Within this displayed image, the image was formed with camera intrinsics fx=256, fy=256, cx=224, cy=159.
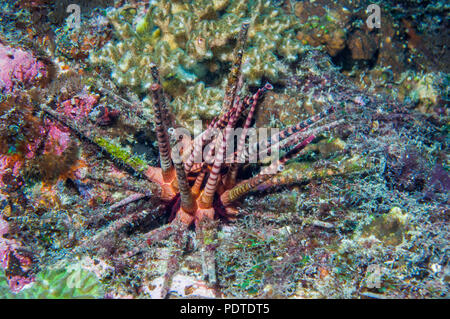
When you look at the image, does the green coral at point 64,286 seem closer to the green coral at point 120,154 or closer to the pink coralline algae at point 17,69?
the green coral at point 120,154

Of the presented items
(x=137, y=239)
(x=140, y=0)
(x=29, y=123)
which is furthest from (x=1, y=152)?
(x=140, y=0)

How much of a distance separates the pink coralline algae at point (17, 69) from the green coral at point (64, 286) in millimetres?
2184

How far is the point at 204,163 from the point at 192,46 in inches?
67.7

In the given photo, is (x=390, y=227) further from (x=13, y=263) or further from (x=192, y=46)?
(x=13, y=263)

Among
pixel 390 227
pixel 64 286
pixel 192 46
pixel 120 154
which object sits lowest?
pixel 64 286

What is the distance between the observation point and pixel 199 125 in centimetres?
336

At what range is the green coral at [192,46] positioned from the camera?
3.40m

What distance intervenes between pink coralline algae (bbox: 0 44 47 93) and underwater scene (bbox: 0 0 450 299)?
0.02 meters

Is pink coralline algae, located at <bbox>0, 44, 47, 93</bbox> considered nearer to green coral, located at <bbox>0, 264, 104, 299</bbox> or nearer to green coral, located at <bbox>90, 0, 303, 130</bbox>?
green coral, located at <bbox>90, 0, 303, 130</bbox>

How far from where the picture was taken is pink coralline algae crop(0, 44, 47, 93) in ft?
9.94

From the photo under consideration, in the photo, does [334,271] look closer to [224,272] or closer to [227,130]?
[224,272]

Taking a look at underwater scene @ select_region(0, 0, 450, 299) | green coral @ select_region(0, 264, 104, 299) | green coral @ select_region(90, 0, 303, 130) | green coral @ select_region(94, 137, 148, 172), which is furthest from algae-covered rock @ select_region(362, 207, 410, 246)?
green coral @ select_region(0, 264, 104, 299)

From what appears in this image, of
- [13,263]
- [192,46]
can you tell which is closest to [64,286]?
[13,263]

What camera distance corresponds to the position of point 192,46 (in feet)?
11.2
